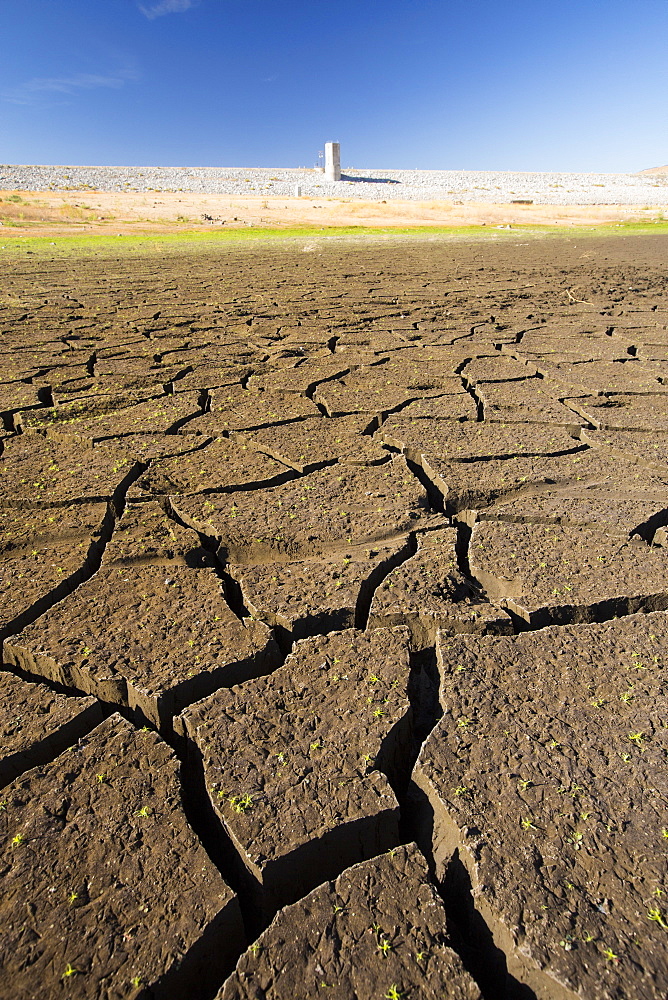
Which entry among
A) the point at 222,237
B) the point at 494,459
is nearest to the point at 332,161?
the point at 222,237

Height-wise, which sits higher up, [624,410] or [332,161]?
[332,161]

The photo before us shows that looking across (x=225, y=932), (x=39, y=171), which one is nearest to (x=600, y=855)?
(x=225, y=932)

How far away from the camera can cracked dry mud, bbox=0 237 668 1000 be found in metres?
0.80

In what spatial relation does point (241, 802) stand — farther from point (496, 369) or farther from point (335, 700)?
point (496, 369)

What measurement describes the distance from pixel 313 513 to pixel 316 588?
45 centimetres

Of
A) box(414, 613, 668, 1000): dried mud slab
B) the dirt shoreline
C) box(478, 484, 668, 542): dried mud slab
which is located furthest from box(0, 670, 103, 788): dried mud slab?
the dirt shoreline

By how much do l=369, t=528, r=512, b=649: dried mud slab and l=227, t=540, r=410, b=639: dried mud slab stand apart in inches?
1.8

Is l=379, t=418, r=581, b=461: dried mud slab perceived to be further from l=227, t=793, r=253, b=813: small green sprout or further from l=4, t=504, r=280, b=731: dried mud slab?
l=227, t=793, r=253, b=813: small green sprout

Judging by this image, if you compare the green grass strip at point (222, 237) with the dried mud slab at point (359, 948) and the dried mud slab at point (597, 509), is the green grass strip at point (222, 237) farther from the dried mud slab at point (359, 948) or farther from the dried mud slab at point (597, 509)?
the dried mud slab at point (359, 948)

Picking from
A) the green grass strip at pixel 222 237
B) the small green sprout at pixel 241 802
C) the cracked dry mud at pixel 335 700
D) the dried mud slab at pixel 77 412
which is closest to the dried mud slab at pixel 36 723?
the cracked dry mud at pixel 335 700

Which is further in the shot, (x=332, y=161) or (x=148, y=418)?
(x=332, y=161)

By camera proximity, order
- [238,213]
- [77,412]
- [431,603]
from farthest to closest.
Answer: [238,213] < [77,412] < [431,603]

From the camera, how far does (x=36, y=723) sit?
1.12m

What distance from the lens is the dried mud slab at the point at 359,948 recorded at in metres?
0.74
